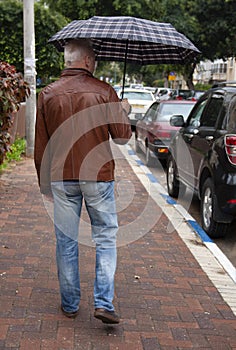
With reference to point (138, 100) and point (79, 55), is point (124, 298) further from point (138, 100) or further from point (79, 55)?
point (138, 100)

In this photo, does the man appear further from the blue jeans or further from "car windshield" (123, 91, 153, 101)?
"car windshield" (123, 91, 153, 101)

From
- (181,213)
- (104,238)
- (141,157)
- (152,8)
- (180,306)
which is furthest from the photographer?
(152,8)

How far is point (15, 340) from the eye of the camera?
342cm

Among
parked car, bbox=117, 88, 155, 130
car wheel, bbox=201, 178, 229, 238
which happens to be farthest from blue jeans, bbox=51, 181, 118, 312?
parked car, bbox=117, 88, 155, 130

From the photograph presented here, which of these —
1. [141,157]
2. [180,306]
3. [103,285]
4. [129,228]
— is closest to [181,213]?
[129,228]

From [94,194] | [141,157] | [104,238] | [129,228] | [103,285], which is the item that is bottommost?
[141,157]

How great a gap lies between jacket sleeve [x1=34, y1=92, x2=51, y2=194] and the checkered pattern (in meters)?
0.94

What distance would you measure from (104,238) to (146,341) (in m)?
0.76

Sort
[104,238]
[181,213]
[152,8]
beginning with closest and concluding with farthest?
[104,238]
[181,213]
[152,8]

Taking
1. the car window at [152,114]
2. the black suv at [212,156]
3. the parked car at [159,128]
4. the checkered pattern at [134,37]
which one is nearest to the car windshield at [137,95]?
the parked car at [159,128]

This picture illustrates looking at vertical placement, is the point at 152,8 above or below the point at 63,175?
above

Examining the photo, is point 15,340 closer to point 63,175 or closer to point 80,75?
point 63,175

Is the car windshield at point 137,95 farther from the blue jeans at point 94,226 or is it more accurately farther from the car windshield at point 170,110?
the blue jeans at point 94,226

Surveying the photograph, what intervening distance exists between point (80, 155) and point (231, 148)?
105 inches
